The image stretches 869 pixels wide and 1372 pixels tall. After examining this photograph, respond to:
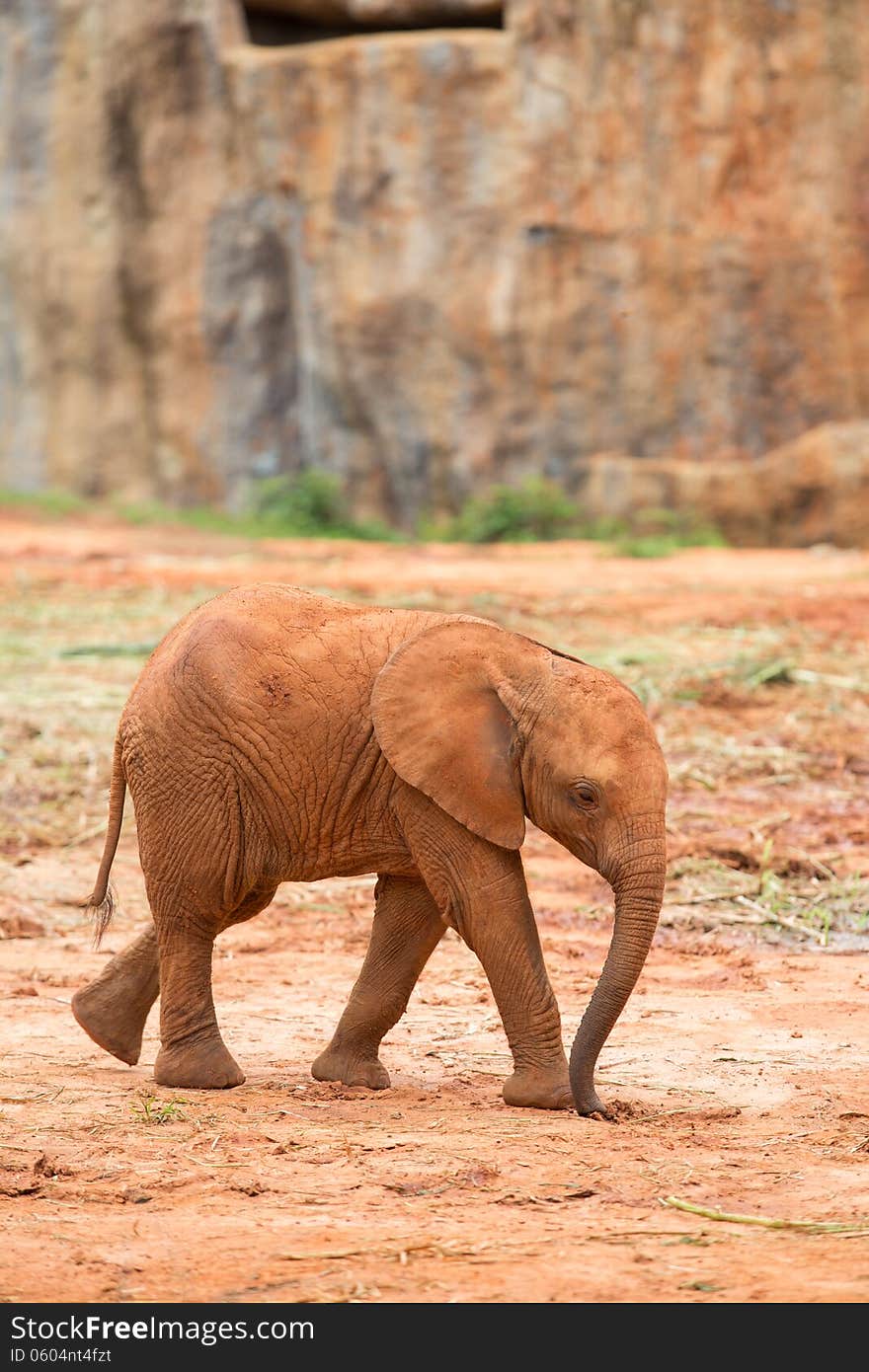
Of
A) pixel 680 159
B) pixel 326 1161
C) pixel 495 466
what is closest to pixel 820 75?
pixel 680 159

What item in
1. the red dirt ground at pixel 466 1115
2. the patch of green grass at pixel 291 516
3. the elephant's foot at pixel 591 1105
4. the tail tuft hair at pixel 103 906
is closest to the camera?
the red dirt ground at pixel 466 1115

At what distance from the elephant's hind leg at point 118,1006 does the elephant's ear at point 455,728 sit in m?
1.15

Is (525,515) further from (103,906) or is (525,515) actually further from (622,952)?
(622,952)

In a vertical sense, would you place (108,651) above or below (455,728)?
below

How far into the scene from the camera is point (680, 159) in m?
25.6

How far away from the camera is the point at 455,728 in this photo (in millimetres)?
5488

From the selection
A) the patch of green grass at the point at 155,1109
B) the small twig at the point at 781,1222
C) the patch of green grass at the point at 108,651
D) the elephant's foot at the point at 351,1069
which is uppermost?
the small twig at the point at 781,1222

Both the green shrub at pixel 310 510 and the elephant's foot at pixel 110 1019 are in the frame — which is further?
the green shrub at pixel 310 510

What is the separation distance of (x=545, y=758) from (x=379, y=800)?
52cm

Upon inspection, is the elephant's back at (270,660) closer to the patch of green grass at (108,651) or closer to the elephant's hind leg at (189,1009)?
the elephant's hind leg at (189,1009)

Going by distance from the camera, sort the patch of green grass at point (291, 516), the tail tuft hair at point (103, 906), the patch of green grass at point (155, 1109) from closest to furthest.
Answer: the patch of green grass at point (155, 1109) < the tail tuft hair at point (103, 906) < the patch of green grass at point (291, 516)

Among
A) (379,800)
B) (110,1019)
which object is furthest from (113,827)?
(379,800)

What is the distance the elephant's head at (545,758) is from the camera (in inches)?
208

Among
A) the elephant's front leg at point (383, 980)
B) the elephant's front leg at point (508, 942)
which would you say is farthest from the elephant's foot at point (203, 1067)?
the elephant's front leg at point (508, 942)
